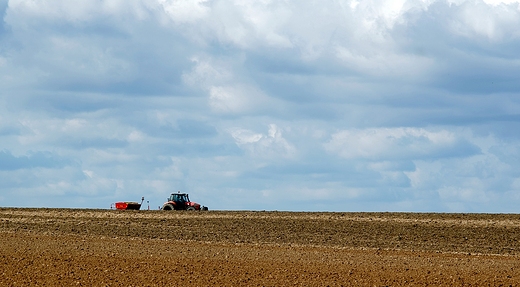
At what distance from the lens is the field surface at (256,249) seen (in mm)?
24656

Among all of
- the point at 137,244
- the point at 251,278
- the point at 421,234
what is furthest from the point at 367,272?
the point at 421,234

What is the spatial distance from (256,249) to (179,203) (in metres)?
24.9

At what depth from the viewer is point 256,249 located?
3438cm

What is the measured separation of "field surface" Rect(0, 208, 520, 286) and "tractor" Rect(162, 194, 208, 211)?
3.67m

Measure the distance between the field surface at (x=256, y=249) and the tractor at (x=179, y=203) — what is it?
367 cm

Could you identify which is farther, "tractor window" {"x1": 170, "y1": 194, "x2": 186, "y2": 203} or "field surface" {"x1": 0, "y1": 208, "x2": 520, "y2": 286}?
"tractor window" {"x1": 170, "y1": 194, "x2": 186, "y2": 203}

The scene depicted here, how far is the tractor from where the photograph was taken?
5825cm

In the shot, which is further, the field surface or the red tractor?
the red tractor

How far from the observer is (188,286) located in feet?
74.1

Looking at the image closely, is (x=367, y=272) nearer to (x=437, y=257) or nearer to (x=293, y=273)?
(x=293, y=273)

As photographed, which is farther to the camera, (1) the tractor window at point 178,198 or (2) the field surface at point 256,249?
(1) the tractor window at point 178,198

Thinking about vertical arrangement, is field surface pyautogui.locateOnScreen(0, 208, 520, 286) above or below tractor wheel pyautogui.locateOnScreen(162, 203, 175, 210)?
below

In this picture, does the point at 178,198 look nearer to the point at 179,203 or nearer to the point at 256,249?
the point at 179,203

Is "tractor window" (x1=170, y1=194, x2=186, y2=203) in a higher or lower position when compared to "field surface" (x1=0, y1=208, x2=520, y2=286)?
higher
